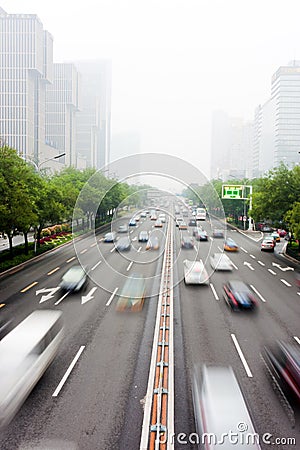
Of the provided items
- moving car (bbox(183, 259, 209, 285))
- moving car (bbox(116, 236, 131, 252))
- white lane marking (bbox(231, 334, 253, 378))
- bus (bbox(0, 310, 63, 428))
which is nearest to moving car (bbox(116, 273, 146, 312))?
moving car (bbox(116, 236, 131, 252))

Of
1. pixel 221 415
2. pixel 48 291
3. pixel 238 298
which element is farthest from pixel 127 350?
pixel 48 291

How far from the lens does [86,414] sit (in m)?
11.3

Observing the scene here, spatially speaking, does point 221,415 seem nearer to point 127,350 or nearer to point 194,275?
point 127,350

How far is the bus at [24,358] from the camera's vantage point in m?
11.3

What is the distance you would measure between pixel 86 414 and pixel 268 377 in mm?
6389

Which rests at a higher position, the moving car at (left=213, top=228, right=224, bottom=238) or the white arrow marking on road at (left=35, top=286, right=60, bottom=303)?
the moving car at (left=213, top=228, right=224, bottom=238)

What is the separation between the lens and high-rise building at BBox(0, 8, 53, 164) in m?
144

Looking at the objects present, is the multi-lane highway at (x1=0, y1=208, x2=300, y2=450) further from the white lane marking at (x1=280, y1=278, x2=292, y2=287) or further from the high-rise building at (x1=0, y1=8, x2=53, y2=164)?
the high-rise building at (x1=0, y1=8, x2=53, y2=164)

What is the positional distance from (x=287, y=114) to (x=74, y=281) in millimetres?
172455

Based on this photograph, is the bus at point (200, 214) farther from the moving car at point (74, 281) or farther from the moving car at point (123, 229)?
the moving car at point (74, 281)

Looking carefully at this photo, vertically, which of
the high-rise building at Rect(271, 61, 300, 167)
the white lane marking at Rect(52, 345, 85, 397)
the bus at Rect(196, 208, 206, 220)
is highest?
the high-rise building at Rect(271, 61, 300, 167)

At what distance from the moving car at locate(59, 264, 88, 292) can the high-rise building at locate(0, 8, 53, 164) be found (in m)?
122

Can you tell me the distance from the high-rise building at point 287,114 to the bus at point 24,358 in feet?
562

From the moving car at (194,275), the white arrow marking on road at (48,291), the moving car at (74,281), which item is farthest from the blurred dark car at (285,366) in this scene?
the moving car at (74,281)
